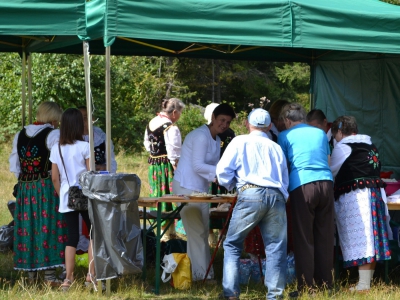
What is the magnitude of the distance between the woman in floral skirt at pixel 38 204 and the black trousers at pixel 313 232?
79.6 inches

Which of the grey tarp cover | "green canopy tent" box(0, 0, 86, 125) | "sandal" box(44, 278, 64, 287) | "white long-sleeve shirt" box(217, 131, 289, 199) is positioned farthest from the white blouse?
"sandal" box(44, 278, 64, 287)

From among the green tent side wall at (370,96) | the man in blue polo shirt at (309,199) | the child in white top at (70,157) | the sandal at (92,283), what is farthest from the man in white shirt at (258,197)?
the green tent side wall at (370,96)

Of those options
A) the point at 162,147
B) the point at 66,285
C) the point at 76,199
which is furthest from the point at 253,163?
the point at 162,147

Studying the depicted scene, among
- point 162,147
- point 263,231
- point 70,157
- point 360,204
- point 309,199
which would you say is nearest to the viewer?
point 263,231

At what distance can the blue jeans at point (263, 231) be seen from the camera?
5125 millimetres

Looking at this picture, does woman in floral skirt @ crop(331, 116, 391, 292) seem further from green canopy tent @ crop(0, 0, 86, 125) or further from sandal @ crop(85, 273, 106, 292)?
green canopy tent @ crop(0, 0, 86, 125)

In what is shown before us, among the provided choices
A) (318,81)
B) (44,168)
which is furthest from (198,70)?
(44,168)

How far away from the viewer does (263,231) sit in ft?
17.3

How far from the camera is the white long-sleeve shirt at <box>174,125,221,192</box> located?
232 inches

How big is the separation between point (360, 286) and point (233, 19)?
8.16ft

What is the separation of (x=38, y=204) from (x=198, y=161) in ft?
4.65

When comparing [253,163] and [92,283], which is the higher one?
[253,163]

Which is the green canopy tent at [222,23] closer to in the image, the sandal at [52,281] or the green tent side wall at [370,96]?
the green tent side wall at [370,96]

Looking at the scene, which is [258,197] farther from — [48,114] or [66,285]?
[48,114]
